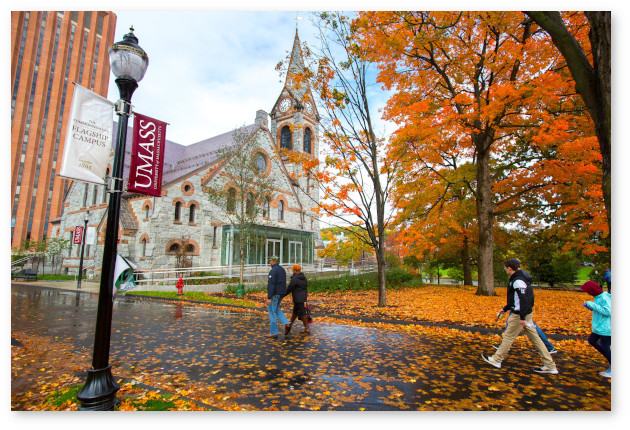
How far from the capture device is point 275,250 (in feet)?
91.2

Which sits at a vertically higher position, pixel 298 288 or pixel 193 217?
pixel 193 217

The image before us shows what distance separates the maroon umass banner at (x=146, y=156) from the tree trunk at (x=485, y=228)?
14899mm

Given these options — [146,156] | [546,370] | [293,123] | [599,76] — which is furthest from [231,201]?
[293,123]

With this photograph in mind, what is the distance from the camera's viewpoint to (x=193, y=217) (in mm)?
23734

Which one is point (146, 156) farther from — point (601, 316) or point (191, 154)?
point (191, 154)

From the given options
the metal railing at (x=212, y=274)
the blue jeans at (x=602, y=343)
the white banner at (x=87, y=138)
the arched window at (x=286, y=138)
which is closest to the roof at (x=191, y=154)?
the metal railing at (x=212, y=274)

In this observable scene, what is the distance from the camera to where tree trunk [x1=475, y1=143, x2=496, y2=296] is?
1489 cm

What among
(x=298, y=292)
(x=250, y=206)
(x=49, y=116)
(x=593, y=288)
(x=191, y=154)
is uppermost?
(x=49, y=116)

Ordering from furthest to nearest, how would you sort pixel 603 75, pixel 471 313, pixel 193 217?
pixel 193 217 < pixel 471 313 < pixel 603 75

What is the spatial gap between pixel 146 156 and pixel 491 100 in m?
13.2

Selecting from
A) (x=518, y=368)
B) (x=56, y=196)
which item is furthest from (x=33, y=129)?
(x=518, y=368)

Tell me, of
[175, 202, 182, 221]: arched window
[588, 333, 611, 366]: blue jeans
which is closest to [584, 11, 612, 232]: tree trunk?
[588, 333, 611, 366]: blue jeans

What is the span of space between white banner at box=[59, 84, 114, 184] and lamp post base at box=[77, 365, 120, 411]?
223 cm

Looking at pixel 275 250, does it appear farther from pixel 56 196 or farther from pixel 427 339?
pixel 56 196
